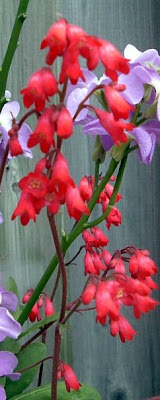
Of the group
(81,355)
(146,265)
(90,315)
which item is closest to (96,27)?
(90,315)

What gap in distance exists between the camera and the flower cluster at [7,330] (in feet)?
2.49

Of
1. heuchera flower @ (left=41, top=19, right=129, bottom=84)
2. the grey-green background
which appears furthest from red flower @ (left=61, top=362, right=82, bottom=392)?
the grey-green background

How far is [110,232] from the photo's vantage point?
1662 millimetres

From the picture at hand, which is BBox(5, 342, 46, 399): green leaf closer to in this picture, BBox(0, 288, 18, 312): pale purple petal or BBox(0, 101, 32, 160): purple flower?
BBox(0, 288, 18, 312): pale purple petal

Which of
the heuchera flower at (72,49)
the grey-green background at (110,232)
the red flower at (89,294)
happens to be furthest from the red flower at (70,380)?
the grey-green background at (110,232)

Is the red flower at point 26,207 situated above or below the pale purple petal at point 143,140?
below

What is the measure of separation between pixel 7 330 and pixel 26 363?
212mm

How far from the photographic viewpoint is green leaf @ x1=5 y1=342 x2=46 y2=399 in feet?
3.13

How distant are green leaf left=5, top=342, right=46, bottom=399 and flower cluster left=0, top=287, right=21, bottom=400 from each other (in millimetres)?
89

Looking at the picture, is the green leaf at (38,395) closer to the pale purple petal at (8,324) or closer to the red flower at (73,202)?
the pale purple petal at (8,324)

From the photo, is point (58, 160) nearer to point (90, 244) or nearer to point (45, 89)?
point (45, 89)

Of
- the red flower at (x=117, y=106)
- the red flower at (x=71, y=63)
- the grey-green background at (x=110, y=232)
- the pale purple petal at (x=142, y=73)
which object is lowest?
the grey-green background at (x=110, y=232)

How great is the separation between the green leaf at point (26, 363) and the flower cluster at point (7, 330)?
0.09 meters

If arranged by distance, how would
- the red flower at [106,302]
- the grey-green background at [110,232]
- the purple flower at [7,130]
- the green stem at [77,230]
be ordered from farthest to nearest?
the grey-green background at [110,232], the purple flower at [7,130], the green stem at [77,230], the red flower at [106,302]
